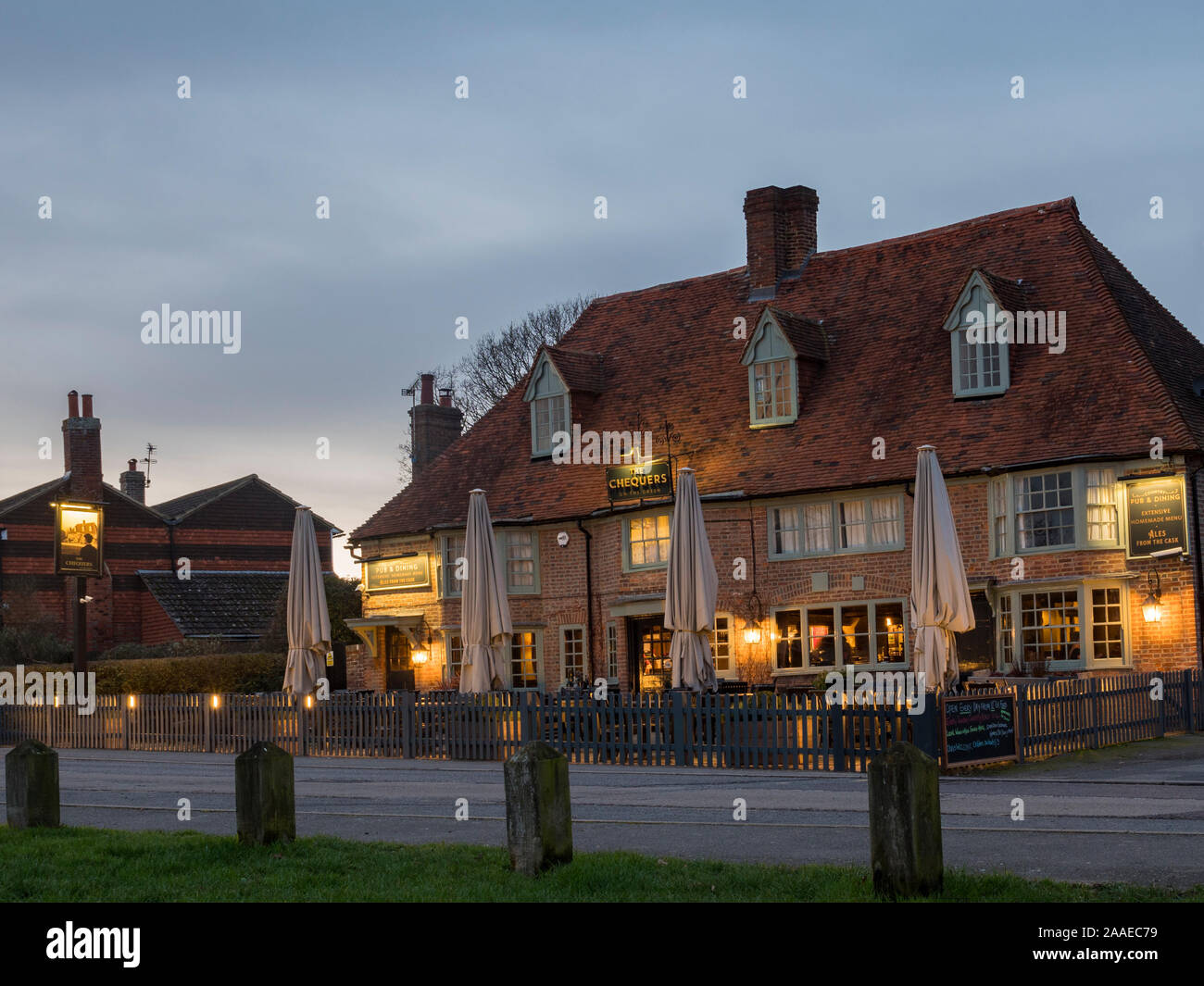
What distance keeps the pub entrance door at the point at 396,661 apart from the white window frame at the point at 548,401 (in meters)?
5.80

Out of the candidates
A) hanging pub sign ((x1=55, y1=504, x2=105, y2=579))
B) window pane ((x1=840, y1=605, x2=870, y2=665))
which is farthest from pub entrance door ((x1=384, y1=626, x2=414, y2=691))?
window pane ((x1=840, y1=605, x2=870, y2=665))

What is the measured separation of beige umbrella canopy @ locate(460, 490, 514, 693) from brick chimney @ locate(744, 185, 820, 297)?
1210 cm

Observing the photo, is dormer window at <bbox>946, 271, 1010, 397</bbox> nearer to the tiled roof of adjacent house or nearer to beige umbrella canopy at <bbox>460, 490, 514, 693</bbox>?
beige umbrella canopy at <bbox>460, 490, 514, 693</bbox>


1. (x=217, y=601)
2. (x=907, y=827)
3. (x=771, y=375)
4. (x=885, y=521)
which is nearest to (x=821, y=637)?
(x=885, y=521)

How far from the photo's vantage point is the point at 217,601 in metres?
54.0

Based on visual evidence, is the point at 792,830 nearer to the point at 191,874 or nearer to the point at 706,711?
the point at 191,874

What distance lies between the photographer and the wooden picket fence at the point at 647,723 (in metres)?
20.5

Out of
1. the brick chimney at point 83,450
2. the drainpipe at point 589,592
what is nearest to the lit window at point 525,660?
the drainpipe at point 589,592

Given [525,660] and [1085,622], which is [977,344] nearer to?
[1085,622]

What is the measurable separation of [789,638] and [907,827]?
22.2 meters

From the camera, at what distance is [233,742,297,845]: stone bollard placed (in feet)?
37.4

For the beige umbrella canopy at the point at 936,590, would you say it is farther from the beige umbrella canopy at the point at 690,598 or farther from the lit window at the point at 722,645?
the lit window at the point at 722,645
